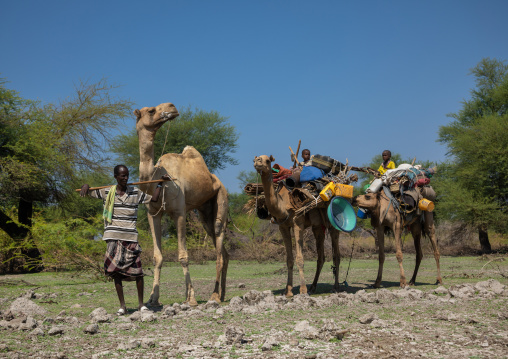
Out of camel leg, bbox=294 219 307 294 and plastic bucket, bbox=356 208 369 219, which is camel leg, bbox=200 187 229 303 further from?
plastic bucket, bbox=356 208 369 219

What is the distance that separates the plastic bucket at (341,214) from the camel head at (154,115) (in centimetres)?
379

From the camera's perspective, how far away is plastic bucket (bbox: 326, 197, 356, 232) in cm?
1022

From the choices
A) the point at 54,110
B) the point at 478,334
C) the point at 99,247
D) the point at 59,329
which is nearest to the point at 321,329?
the point at 478,334

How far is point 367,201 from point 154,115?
5637 millimetres

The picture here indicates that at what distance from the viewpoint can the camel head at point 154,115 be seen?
27.5ft

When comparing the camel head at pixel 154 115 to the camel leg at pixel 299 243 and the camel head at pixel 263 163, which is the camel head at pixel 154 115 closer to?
the camel head at pixel 263 163

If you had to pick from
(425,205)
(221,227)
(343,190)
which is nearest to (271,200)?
(221,227)

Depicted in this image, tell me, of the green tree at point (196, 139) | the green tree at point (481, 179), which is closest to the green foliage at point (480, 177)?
the green tree at point (481, 179)

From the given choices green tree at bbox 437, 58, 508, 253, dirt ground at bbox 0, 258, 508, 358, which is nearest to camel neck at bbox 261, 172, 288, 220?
dirt ground at bbox 0, 258, 508, 358

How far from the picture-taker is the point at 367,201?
11781 millimetres

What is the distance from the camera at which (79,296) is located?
10.7 meters

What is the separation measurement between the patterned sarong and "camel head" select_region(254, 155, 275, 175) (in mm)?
2704

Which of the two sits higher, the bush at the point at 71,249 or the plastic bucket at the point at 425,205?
the plastic bucket at the point at 425,205

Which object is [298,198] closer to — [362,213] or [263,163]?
[263,163]
